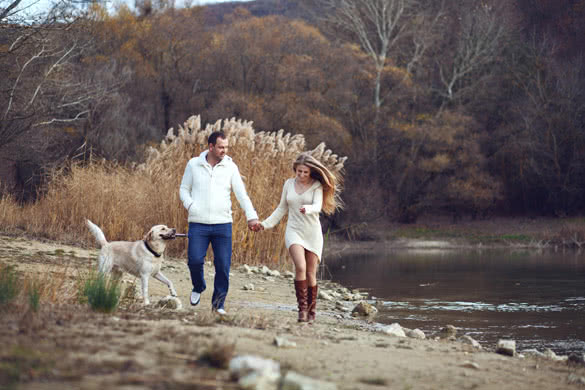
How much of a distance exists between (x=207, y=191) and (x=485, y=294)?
9607mm

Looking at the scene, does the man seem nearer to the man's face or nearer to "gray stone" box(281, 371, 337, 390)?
the man's face

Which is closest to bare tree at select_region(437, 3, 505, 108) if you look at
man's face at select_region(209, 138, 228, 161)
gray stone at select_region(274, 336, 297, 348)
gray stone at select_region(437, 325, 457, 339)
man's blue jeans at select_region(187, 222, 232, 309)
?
gray stone at select_region(437, 325, 457, 339)

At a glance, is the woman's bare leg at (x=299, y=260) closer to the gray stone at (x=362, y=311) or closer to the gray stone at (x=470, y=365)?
the gray stone at (x=470, y=365)

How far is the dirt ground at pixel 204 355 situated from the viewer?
484cm

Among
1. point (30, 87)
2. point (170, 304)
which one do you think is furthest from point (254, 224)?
point (30, 87)

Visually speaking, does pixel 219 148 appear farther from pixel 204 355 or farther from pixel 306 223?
pixel 204 355

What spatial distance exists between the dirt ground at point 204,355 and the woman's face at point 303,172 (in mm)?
1823

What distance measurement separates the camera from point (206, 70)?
46562mm

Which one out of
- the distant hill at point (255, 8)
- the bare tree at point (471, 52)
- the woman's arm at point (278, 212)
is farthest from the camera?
the distant hill at point (255, 8)

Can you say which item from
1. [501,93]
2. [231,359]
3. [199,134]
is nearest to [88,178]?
[199,134]

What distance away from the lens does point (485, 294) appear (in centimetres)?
1692

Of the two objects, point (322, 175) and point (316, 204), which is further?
point (322, 175)

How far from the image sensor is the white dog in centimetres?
984

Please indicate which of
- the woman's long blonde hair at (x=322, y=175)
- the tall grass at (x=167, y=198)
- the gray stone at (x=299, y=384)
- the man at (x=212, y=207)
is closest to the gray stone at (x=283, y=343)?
the gray stone at (x=299, y=384)
